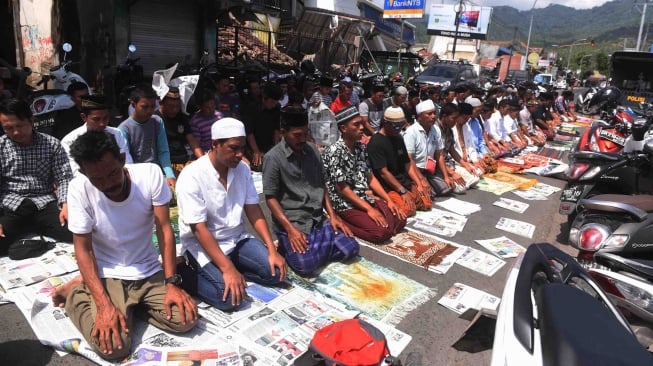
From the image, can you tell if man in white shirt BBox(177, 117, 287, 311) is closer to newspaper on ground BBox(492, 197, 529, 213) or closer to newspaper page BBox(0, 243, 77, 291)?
newspaper page BBox(0, 243, 77, 291)

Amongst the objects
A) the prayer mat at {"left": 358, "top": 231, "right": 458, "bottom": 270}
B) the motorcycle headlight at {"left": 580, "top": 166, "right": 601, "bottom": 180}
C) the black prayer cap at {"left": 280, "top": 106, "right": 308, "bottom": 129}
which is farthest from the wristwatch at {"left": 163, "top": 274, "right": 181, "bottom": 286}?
the motorcycle headlight at {"left": 580, "top": 166, "right": 601, "bottom": 180}

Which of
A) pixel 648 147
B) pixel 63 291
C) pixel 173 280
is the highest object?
pixel 648 147

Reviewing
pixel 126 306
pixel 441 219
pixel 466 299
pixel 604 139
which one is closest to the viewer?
pixel 126 306

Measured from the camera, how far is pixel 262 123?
247 inches

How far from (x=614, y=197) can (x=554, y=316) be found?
2.47 m

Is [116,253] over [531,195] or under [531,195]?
over

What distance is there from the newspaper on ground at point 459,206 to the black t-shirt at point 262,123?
2.55 m

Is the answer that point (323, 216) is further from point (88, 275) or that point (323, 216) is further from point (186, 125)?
point (186, 125)

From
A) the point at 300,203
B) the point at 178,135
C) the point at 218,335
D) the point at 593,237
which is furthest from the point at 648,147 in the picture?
the point at 178,135

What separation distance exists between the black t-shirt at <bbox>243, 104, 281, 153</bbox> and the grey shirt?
2891 mm

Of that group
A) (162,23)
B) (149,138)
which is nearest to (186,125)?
(149,138)

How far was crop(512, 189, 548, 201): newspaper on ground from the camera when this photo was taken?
20.6 feet

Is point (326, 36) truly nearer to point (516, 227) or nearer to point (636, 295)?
point (516, 227)

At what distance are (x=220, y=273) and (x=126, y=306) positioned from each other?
56 cm
